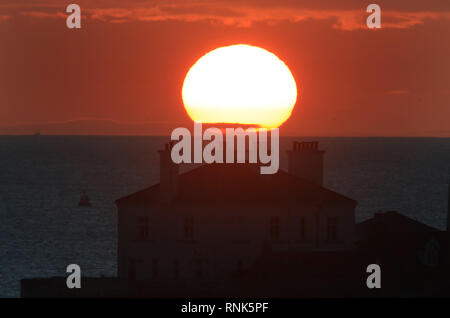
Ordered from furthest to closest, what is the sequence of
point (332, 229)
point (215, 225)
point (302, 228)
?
point (332, 229)
point (302, 228)
point (215, 225)

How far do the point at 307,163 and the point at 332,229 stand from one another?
6.12 m

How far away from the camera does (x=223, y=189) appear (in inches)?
2264

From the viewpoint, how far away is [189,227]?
55.2 metres

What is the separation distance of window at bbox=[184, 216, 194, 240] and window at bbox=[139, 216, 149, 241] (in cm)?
208

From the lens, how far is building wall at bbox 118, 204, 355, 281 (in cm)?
5425

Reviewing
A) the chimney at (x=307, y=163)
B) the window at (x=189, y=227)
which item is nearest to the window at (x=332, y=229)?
the chimney at (x=307, y=163)

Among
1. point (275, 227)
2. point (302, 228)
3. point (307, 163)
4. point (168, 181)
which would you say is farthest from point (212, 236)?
point (307, 163)

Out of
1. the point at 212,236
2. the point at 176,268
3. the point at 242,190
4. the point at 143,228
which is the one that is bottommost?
the point at 176,268

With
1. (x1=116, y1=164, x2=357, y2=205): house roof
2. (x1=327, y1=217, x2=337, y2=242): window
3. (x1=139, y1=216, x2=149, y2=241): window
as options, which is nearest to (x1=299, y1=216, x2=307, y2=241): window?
(x1=116, y1=164, x2=357, y2=205): house roof

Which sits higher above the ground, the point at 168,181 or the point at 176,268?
the point at 168,181

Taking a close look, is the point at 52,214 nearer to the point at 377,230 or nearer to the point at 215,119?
the point at 215,119

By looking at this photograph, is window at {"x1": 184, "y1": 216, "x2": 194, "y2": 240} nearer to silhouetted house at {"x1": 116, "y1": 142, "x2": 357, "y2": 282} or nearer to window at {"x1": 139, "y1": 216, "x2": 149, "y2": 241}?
silhouetted house at {"x1": 116, "y1": 142, "x2": 357, "y2": 282}

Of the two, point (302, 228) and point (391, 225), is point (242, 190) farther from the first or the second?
point (391, 225)
